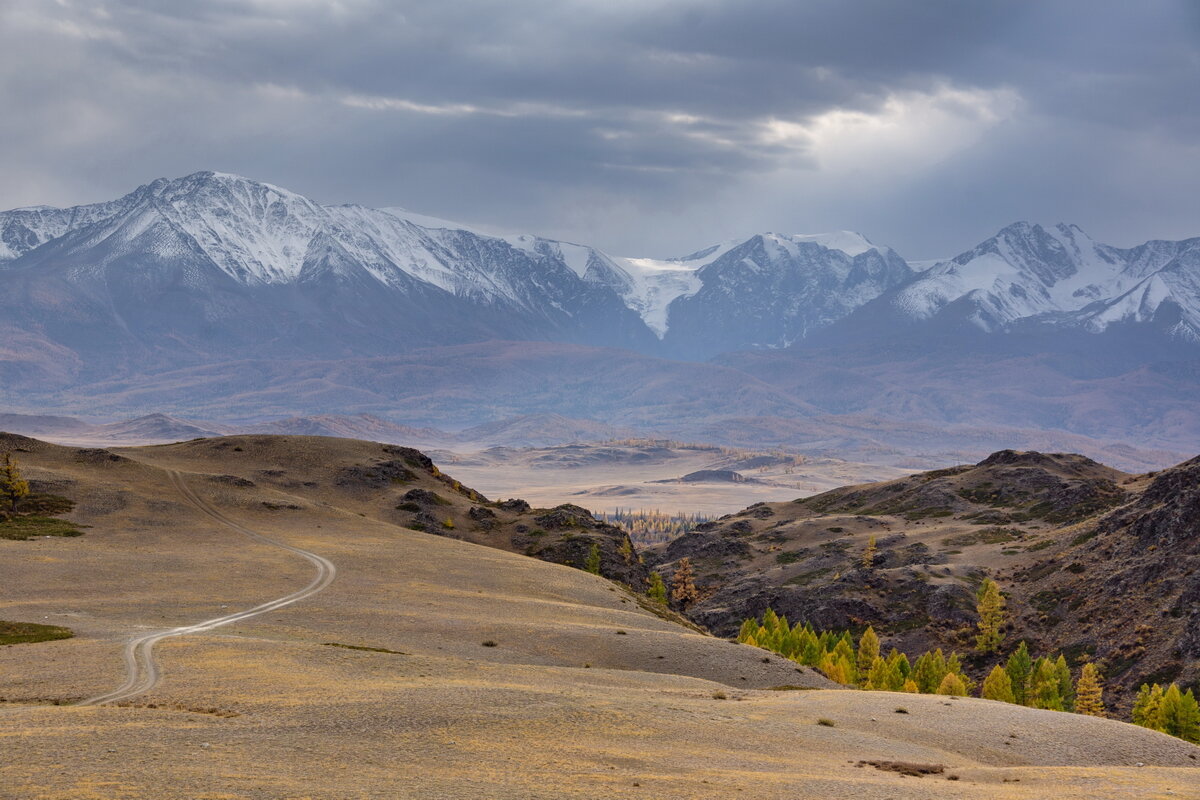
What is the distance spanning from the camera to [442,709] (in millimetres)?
50719

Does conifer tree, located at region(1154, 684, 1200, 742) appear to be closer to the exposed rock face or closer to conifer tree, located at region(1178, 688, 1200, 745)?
conifer tree, located at region(1178, 688, 1200, 745)

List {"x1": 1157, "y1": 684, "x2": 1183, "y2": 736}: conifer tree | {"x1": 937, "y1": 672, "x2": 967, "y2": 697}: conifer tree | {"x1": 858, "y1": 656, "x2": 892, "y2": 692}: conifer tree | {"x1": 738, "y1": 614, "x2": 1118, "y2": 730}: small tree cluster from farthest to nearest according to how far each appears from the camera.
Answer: {"x1": 858, "y1": 656, "x2": 892, "y2": 692}: conifer tree, {"x1": 937, "y1": 672, "x2": 967, "y2": 697}: conifer tree, {"x1": 738, "y1": 614, "x2": 1118, "y2": 730}: small tree cluster, {"x1": 1157, "y1": 684, "x2": 1183, "y2": 736}: conifer tree

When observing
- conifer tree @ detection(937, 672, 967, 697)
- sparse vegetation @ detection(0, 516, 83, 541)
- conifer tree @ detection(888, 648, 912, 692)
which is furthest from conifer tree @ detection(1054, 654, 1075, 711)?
sparse vegetation @ detection(0, 516, 83, 541)

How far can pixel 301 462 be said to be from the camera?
19138 centimetres

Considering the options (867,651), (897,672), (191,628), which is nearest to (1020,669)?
(867,651)

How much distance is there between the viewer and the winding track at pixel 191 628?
176 feet

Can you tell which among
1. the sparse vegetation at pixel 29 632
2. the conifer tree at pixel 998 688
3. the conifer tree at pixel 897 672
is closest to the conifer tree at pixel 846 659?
the conifer tree at pixel 897 672

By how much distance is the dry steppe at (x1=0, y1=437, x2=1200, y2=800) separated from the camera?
4003 cm

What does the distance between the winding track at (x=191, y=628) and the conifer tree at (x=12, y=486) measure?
21.1 m

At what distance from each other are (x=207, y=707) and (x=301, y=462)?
147302 millimetres

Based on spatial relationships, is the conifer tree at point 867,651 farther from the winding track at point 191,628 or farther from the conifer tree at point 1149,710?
the winding track at point 191,628

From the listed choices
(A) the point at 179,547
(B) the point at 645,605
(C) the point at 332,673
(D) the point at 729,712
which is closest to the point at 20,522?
(A) the point at 179,547

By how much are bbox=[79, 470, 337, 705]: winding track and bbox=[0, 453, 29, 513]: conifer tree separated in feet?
69.2

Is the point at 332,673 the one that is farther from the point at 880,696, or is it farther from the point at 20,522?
the point at 20,522
